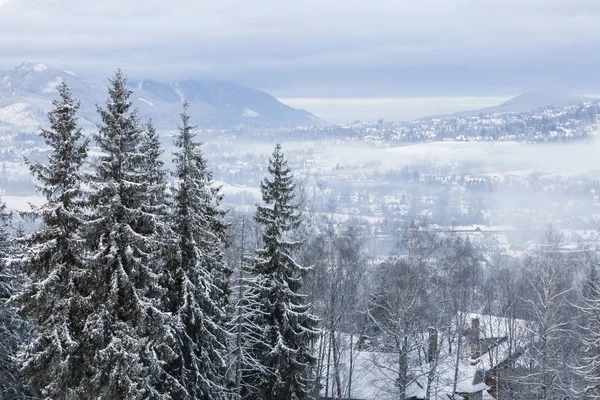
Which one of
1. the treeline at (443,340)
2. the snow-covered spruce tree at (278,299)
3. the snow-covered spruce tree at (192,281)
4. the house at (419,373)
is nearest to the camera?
the snow-covered spruce tree at (192,281)

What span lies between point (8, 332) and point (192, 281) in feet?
22.9

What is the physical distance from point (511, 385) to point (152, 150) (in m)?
30.1

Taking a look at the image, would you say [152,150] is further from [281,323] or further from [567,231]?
[567,231]

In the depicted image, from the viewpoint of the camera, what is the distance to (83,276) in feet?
58.5

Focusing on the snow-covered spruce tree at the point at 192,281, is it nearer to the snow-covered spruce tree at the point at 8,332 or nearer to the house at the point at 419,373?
the snow-covered spruce tree at the point at 8,332

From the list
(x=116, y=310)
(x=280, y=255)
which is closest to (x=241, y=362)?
(x=280, y=255)

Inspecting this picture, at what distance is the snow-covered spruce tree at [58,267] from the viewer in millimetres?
17641

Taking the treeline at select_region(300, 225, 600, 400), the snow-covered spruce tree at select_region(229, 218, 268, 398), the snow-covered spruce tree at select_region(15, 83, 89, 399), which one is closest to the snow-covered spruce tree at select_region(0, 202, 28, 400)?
the snow-covered spruce tree at select_region(15, 83, 89, 399)

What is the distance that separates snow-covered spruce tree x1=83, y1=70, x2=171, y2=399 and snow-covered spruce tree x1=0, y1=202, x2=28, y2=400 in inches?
244

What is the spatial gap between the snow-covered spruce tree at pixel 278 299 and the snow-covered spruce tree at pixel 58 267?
921cm

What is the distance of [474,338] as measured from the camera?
4950 centimetres

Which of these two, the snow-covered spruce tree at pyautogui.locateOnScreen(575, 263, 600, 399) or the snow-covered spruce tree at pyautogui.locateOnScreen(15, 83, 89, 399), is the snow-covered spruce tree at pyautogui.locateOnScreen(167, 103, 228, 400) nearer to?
the snow-covered spruce tree at pyautogui.locateOnScreen(15, 83, 89, 399)

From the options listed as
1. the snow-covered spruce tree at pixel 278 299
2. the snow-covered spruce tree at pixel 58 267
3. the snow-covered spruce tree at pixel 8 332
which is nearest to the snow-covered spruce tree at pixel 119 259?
the snow-covered spruce tree at pixel 58 267

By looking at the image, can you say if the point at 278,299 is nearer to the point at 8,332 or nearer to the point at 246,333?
the point at 246,333
